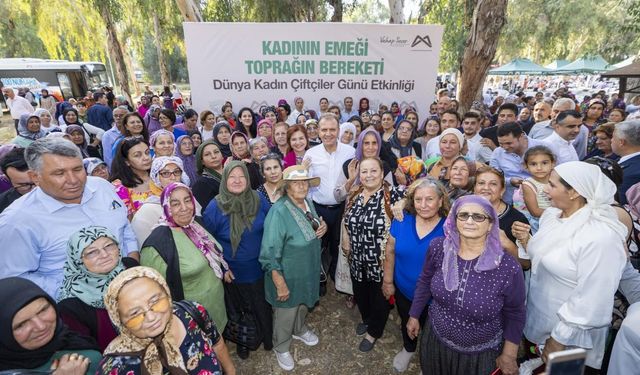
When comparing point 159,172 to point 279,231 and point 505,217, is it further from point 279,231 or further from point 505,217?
point 505,217

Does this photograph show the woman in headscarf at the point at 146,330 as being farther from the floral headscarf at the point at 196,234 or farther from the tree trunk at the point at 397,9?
the tree trunk at the point at 397,9

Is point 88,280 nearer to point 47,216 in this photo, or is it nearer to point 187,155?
point 47,216

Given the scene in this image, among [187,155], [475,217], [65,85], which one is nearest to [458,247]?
[475,217]

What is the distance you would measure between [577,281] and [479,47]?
622cm

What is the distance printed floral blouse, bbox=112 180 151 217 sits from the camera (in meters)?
3.04

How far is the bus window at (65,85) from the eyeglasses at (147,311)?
2500 centimetres

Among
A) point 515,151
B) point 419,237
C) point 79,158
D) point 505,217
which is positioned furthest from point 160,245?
point 515,151

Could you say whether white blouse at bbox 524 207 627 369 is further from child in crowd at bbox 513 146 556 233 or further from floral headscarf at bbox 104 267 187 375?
floral headscarf at bbox 104 267 187 375

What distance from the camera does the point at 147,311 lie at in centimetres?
151

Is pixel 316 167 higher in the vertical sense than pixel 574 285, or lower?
higher

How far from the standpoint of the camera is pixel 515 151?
12.6 ft

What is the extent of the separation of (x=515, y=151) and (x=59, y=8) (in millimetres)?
22973

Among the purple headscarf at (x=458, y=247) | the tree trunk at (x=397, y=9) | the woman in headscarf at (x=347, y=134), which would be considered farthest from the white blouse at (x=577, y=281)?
the tree trunk at (x=397, y=9)

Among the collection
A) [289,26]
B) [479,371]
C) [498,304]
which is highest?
[289,26]
